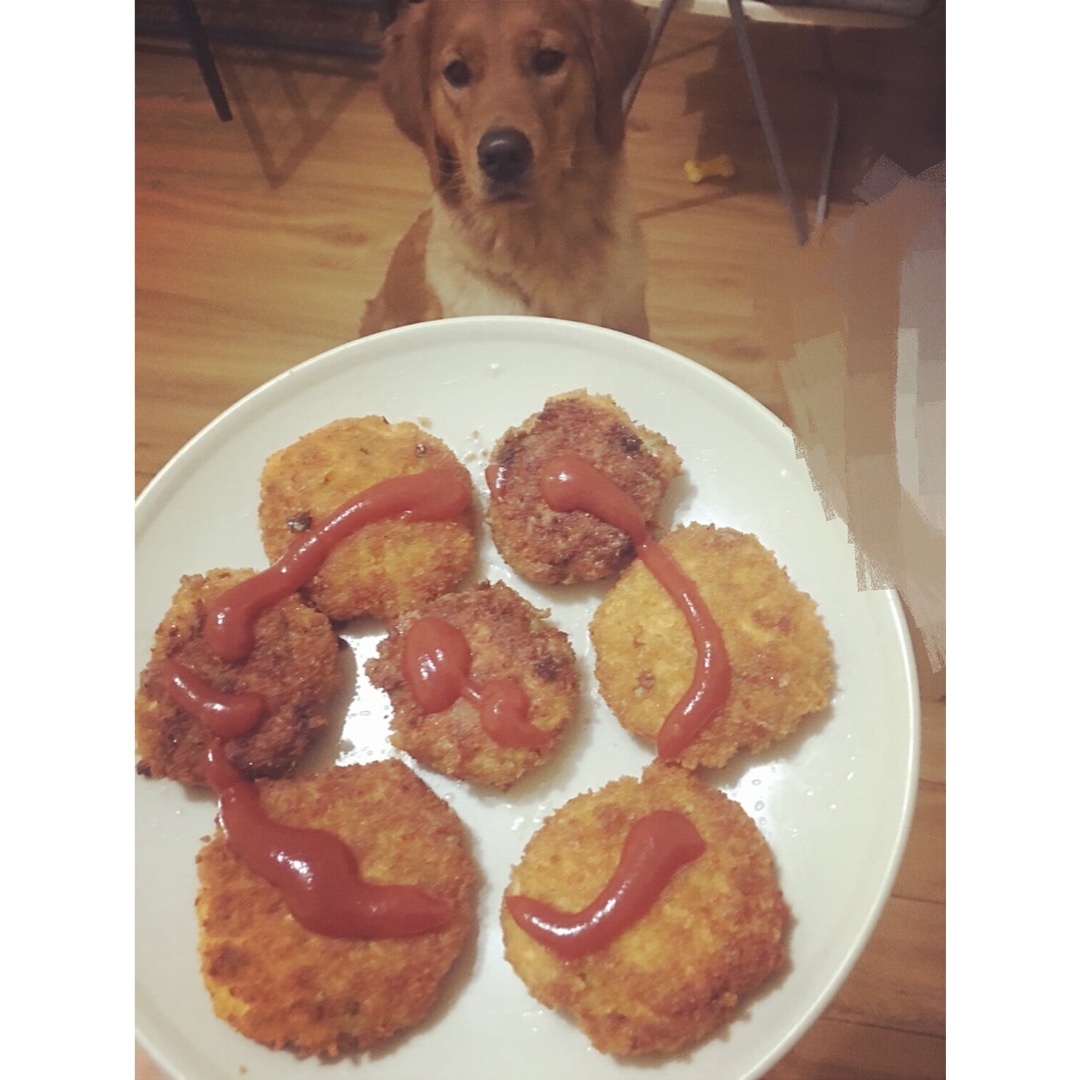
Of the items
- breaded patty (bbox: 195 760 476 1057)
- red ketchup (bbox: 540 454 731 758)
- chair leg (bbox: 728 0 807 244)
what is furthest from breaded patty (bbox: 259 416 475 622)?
chair leg (bbox: 728 0 807 244)

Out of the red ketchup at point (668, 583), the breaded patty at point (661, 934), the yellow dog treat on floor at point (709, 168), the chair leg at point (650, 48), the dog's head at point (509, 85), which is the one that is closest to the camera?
the breaded patty at point (661, 934)

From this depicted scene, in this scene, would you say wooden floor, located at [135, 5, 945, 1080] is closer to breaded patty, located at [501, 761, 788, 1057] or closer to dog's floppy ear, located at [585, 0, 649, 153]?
dog's floppy ear, located at [585, 0, 649, 153]

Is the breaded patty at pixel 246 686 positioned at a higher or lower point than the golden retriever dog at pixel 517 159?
lower

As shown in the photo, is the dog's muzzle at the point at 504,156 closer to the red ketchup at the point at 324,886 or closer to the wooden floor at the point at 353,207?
the wooden floor at the point at 353,207

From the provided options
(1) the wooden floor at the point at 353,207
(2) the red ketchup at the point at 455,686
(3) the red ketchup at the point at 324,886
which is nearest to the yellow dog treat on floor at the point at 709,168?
(1) the wooden floor at the point at 353,207
